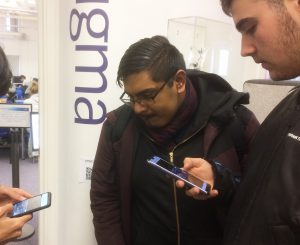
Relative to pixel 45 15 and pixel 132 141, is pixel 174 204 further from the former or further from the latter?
pixel 45 15

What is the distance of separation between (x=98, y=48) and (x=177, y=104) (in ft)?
1.64

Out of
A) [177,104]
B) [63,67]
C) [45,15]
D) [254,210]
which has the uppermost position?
[45,15]

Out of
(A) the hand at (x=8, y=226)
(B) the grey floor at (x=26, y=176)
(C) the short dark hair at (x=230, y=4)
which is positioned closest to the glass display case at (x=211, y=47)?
(C) the short dark hair at (x=230, y=4)

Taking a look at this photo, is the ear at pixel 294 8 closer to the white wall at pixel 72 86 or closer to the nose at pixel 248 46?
the nose at pixel 248 46

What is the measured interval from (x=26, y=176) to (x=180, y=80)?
4.09 m

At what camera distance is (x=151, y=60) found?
46.6 inches

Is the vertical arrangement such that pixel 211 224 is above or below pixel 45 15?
below

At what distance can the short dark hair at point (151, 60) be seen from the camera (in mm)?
1176

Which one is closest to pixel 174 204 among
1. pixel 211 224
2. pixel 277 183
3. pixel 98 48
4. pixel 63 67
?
pixel 211 224

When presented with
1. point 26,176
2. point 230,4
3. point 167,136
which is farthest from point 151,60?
point 26,176

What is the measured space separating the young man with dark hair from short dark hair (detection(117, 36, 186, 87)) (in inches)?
15.7

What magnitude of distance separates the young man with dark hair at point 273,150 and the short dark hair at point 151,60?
40cm

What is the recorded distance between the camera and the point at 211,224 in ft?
4.05

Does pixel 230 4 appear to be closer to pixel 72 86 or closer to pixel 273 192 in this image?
pixel 273 192
